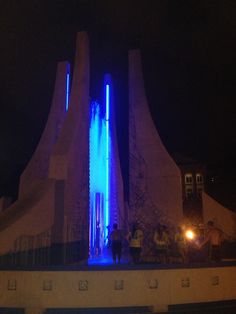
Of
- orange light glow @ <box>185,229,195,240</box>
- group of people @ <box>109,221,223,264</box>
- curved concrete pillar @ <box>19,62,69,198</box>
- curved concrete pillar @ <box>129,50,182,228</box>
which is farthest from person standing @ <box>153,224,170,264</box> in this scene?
curved concrete pillar @ <box>19,62,69,198</box>

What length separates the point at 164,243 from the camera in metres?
10.1

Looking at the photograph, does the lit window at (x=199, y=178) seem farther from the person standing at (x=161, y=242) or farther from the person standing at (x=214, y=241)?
the person standing at (x=214, y=241)

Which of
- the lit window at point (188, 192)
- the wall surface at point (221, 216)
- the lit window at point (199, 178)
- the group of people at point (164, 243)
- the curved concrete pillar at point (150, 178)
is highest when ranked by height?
the lit window at point (199, 178)

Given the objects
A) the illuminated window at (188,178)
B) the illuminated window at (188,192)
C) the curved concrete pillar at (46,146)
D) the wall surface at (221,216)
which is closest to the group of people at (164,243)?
the wall surface at (221,216)

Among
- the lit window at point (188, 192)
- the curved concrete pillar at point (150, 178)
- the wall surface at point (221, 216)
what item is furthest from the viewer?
the lit window at point (188, 192)

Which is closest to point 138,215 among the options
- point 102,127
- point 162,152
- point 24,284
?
point 162,152

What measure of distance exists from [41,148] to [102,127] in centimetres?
283

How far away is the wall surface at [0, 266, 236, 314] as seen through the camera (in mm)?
6340

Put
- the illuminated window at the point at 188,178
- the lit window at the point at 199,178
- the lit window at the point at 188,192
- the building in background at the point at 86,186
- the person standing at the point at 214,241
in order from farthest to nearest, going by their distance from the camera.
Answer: the illuminated window at the point at 188,178
the lit window at the point at 199,178
the lit window at the point at 188,192
the building in background at the point at 86,186
the person standing at the point at 214,241

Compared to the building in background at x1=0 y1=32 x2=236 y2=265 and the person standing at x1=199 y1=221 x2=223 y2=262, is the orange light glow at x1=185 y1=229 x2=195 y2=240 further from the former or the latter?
the person standing at x1=199 y1=221 x2=223 y2=262

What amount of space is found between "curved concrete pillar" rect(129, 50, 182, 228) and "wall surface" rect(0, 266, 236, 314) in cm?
621

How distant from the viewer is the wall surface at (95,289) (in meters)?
6.34

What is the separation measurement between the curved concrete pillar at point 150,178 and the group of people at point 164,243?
58.1 inches

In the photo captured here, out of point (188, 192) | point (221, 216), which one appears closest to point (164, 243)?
point (221, 216)
